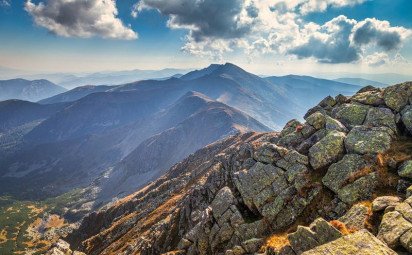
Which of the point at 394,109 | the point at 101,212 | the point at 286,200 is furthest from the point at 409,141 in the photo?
the point at 101,212

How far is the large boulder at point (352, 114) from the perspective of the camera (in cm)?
4647

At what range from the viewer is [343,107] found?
5038 cm

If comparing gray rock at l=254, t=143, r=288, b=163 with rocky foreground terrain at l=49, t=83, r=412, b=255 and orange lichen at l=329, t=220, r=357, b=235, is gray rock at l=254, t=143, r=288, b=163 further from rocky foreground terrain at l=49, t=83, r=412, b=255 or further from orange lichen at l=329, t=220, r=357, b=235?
orange lichen at l=329, t=220, r=357, b=235

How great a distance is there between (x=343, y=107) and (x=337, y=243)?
33.5 metres

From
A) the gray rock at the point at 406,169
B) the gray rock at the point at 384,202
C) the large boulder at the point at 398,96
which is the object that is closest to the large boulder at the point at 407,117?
the large boulder at the point at 398,96

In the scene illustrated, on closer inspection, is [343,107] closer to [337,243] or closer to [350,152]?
[350,152]

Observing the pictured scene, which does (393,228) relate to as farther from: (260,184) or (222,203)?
(222,203)

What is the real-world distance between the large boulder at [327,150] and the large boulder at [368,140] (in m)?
1.00

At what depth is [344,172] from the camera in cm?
3588

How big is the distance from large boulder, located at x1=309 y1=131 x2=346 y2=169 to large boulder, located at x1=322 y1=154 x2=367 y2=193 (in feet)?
6.18

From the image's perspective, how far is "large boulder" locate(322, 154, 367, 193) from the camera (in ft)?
115

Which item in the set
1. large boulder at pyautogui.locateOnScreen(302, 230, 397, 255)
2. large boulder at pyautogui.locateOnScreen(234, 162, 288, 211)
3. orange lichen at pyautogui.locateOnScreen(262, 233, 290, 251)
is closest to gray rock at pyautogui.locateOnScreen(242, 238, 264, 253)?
orange lichen at pyautogui.locateOnScreen(262, 233, 290, 251)

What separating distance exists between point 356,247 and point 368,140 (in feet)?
70.8

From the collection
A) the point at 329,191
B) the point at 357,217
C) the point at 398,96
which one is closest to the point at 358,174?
the point at 329,191
